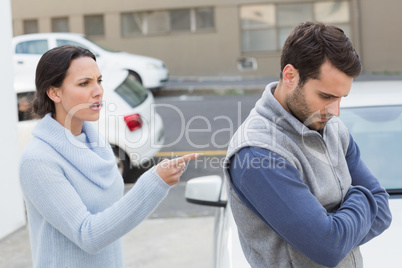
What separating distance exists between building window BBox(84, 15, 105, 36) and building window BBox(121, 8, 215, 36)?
817mm

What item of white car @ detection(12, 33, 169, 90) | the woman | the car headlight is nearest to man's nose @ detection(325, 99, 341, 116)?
the woman

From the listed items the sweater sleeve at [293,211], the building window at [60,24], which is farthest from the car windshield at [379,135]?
the building window at [60,24]

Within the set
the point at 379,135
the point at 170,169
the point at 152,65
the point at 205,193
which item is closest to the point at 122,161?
the point at 205,193

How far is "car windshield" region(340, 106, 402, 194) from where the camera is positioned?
3189mm

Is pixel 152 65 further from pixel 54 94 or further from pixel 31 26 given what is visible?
pixel 54 94

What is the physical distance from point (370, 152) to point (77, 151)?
5.84ft

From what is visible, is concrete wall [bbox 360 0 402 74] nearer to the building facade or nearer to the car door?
the building facade

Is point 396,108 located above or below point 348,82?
below

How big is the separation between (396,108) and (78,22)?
1796 cm

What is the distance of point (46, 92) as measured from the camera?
2.21 meters

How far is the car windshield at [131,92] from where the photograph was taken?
282 inches

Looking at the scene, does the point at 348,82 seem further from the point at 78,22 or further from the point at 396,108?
the point at 78,22

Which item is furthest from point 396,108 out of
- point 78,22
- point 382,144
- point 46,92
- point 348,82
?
point 78,22

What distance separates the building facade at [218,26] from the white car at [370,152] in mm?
15916
